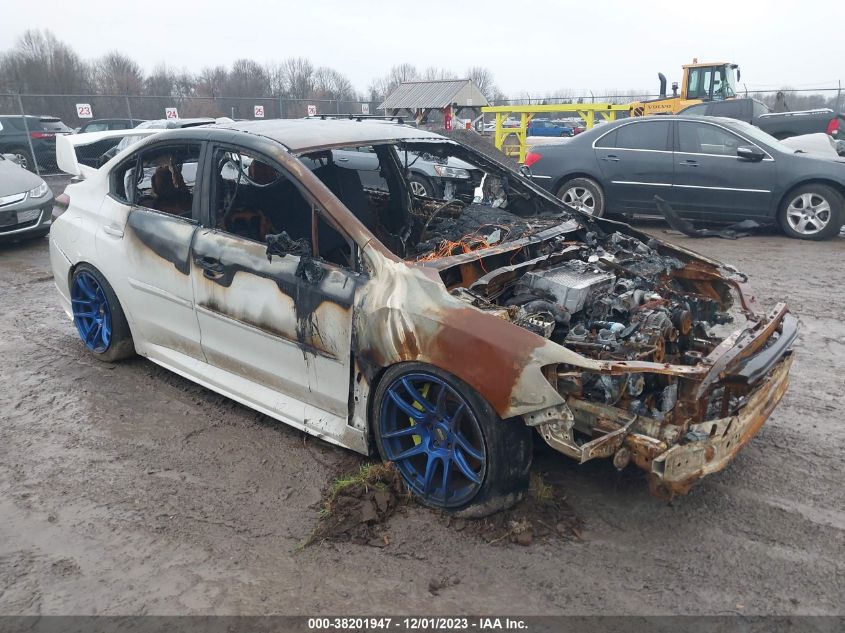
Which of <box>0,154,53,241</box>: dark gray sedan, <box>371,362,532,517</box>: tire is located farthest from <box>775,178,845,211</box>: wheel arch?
<box>0,154,53,241</box>: dark gray sedan

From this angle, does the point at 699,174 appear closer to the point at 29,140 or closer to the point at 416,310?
the point at 416,310

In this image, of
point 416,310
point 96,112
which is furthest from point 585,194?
point 96,112

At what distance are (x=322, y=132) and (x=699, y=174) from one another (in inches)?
263

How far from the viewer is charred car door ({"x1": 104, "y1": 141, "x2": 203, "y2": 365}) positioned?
13.2 feet

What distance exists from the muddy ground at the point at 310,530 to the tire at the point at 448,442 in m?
0.18

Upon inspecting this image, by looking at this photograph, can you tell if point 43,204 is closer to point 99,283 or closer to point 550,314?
point 99,283

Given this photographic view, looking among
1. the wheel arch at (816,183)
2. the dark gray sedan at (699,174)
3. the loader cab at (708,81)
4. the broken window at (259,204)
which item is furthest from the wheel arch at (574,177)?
the loader cab at (708,81)

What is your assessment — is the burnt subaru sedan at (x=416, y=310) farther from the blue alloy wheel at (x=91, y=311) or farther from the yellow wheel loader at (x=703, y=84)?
the yellow wheel loader at (x=703, y=84)

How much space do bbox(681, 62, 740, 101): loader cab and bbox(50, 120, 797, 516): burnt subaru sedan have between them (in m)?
15.9

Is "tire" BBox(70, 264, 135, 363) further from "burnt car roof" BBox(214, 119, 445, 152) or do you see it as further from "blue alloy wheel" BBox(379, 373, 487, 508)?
"blue alloy wheel" BBox(379, 373, 487, 508)

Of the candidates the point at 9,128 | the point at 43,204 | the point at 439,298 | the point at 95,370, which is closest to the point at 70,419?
the point at 95,370

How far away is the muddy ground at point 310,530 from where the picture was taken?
2662 mm

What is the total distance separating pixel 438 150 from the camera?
4.62 m

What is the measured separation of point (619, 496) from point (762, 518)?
0.65 meters
